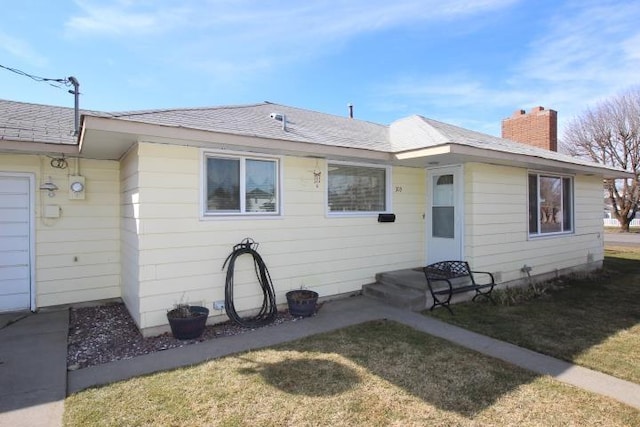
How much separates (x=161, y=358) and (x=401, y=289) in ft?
13.1

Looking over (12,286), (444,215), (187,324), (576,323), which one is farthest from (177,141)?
(576,323)

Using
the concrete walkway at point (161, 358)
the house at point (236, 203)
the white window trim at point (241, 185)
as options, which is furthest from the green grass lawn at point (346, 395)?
the white window trim at point (241, 185)

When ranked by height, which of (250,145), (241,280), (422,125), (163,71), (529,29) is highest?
(529,29)

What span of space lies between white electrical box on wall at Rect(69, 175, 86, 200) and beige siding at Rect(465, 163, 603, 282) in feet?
21.8

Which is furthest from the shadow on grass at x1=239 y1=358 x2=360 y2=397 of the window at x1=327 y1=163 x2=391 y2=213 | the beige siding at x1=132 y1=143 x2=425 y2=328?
the window at x1=327 y1=163 x2=391 y2=213

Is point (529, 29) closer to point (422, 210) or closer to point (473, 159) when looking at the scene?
point (473, 159)

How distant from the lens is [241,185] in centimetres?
543

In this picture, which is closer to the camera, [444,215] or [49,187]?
[49,187]

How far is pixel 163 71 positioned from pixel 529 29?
849 cm

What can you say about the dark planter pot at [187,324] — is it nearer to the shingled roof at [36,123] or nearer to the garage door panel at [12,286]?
the garage door panel at [12,286]

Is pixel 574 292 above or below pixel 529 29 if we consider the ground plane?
below

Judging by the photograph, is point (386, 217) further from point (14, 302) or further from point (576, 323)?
point (14, 302)

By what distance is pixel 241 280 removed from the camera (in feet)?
17.9

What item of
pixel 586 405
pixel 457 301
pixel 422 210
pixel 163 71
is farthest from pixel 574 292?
pixel 163 71
